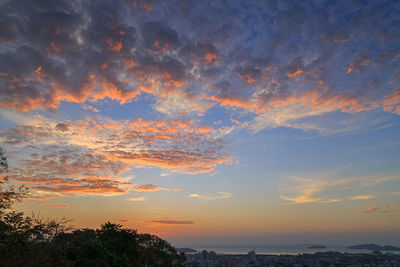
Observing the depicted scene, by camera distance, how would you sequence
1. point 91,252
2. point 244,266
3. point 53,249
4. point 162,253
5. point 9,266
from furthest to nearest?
point 244,266
point 162,253
point 91,252
point 53,249
point 9,266

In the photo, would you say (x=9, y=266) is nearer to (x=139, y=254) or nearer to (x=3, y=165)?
(x=3, y=165)

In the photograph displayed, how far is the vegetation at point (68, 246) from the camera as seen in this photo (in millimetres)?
11117

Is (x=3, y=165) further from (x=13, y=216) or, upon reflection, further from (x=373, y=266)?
(x=373, y=266)

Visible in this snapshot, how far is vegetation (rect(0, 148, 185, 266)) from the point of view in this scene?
11117 mm

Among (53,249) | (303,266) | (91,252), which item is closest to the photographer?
(53,249)

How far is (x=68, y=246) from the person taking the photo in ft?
53.6

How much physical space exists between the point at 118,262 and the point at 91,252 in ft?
9.96

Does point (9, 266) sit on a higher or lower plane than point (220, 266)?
higher

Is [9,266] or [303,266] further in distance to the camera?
[303,266]

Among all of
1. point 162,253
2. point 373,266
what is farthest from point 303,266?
point 162,253

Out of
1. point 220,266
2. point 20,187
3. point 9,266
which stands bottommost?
point 220,266

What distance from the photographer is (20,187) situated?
14.7 m

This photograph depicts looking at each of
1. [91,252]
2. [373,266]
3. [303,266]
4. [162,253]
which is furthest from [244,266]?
[91,252]

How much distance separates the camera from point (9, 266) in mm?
9383
